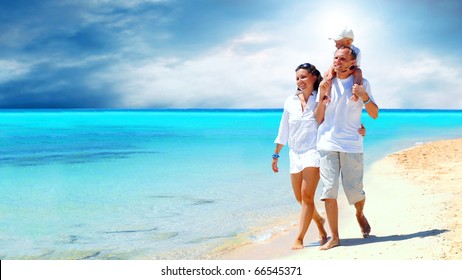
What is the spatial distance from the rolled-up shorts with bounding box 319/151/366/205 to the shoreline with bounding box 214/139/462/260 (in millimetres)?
553

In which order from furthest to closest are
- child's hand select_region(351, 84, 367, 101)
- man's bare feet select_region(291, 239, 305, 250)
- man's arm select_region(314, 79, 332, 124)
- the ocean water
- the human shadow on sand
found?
1. the ocean water
2. man's bare feet select_region(291, 239, 305, 250)
3. the human shadow on sand
4. man's arm select_region(314, 79, 332, 124)
5. child's hand select_region(351, 84, 367, 101)

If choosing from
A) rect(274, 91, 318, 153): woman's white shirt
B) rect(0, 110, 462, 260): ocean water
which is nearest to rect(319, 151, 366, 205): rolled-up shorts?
rect(274, 91, 318, 153): woman's white shirt

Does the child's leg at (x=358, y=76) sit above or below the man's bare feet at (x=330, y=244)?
above

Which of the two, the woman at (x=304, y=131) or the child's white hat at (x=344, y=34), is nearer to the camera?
the child's white hat at (x=344, y=34)

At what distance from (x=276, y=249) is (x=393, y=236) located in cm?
116

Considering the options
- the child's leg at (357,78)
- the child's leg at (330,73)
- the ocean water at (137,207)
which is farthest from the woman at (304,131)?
the ocean water at (137,207)

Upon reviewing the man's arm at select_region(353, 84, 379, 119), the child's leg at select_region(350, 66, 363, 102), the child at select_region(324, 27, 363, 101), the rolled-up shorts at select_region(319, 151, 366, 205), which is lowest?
the rolled-up shorts at select_region(319, 151, 366, 205)

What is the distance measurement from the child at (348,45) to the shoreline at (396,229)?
1.35 metres

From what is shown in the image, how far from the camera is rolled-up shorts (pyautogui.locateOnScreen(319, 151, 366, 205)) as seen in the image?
521 cm

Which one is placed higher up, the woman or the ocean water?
the woman

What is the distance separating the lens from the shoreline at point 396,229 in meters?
5.14

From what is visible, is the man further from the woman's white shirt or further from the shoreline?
the shoreline

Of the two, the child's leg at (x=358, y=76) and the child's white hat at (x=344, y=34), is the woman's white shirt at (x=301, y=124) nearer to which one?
the child's leg at (x=358, y=76)

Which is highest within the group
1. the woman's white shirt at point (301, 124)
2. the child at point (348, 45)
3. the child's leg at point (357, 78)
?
the child at point (348, 45)
